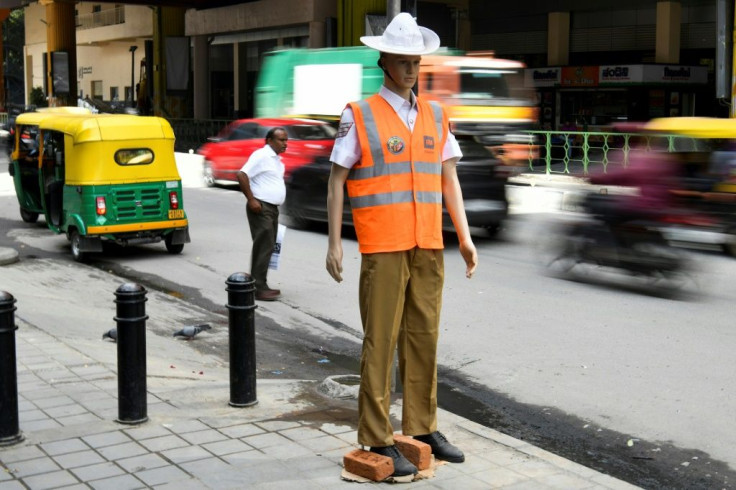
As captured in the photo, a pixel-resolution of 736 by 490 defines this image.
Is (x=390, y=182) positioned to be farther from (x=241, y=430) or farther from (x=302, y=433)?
(x=241, y=430)

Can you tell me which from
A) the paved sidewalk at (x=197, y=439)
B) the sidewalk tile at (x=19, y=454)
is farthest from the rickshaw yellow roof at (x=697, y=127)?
the sidewalk tile at (x=19, y=454)

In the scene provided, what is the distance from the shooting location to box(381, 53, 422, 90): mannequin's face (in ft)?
16.2

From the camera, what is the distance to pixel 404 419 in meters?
5.19

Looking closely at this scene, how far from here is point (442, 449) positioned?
526 cm

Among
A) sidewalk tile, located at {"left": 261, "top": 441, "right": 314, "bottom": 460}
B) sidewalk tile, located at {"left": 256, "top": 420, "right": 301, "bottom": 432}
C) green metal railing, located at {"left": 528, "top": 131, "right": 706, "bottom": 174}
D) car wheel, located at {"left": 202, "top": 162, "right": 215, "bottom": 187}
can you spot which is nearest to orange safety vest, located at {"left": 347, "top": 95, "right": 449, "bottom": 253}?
sidewalk tile, located at {"left": 261, "top": 441, "right": 314, "bottom": 460}

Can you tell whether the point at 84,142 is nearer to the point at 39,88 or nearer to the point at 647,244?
the point at 647,244

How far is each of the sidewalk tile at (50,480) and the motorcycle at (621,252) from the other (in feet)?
24.6

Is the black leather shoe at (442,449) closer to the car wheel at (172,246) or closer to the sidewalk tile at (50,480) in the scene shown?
the sidewalk tile at (50,480)

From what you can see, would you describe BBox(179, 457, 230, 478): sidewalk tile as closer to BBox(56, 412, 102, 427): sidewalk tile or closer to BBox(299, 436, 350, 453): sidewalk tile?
BBox(299, 436, 350, 453): sidewalk tile

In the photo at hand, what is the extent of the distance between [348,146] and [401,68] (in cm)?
47

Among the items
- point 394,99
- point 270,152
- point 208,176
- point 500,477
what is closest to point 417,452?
point 500,477

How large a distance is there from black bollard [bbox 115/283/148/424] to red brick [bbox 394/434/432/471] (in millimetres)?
1673

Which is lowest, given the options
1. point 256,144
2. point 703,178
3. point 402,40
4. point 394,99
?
point 703,178

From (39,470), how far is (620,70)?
2464cm
